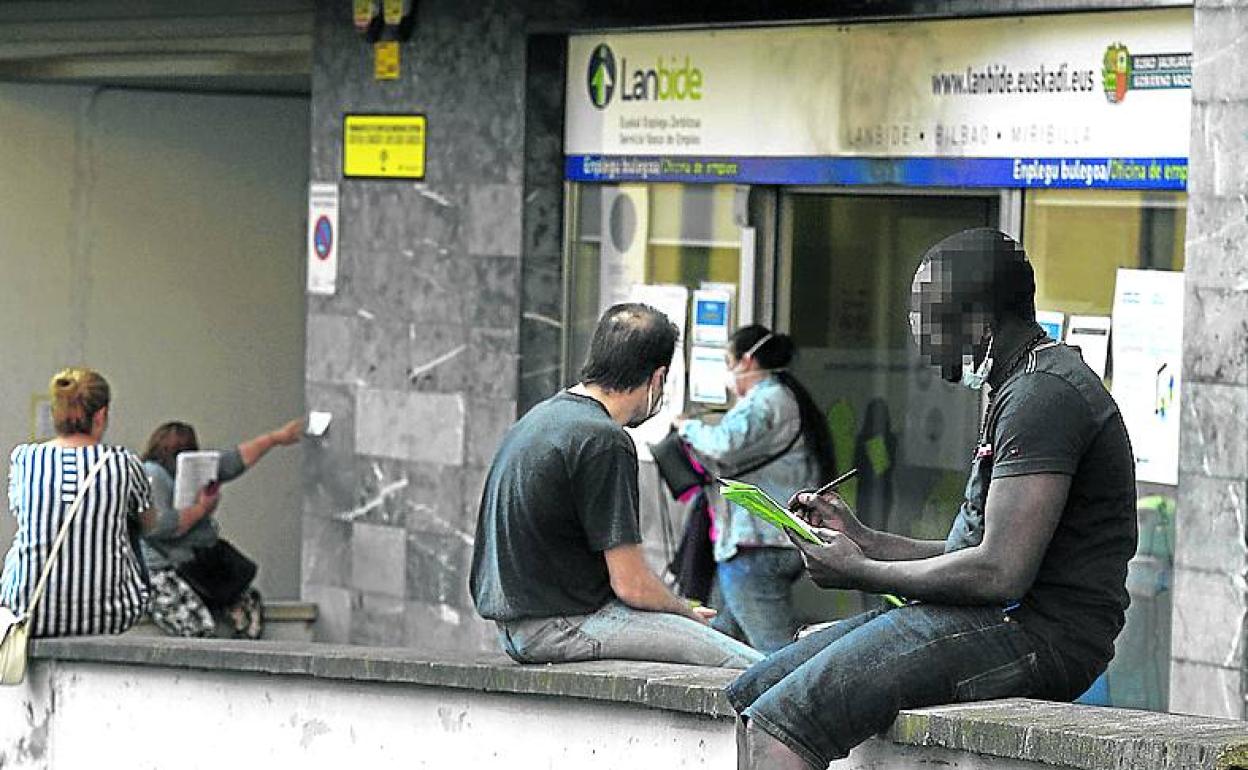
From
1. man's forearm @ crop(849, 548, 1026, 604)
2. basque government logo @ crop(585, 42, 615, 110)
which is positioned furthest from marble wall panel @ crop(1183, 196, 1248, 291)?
basque government logo @ crop(585, 42, 615, 110)

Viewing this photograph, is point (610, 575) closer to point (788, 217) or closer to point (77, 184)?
point (788, 217)

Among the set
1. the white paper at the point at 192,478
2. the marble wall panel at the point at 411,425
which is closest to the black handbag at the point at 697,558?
the marble wall panel at the point at 411,425

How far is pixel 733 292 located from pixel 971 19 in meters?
1.65

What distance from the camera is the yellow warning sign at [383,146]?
35.8 feet

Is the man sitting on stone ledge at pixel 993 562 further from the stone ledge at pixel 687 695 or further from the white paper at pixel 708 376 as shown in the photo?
the white paper at pixel 708 376

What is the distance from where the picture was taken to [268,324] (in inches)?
551

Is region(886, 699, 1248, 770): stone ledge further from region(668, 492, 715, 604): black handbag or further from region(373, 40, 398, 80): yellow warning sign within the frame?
region(373, 40, 398, 80): yellow warning sign

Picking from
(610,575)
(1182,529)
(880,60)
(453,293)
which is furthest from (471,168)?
(610,575)

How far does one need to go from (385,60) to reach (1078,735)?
23.8 feet

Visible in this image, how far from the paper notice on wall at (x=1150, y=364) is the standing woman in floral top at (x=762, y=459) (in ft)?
4.65

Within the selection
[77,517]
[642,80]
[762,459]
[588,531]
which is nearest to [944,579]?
[588,531]

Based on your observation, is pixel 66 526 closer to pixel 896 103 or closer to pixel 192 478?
pixel 192 478

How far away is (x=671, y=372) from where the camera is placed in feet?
32.8

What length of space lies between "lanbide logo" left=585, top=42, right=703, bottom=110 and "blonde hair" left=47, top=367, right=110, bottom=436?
9.61 feet
